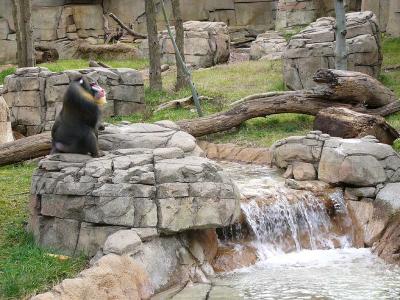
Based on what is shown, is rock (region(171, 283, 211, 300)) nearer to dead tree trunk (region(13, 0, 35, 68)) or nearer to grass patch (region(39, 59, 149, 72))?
dead tree trunk (region(13, 0, 35, 68))

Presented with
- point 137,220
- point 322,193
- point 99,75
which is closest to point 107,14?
point 99,75

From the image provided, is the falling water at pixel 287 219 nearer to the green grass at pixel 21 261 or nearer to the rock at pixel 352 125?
the rock at pixel 352 125

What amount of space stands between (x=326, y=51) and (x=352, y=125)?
15.4ft

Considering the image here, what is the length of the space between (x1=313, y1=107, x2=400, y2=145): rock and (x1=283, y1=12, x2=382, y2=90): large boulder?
152 inches

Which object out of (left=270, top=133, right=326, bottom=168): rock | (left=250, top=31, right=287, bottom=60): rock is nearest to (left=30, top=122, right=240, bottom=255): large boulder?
(left=270, top=133, right=326, bottom=168): rock

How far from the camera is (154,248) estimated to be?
27.1ft

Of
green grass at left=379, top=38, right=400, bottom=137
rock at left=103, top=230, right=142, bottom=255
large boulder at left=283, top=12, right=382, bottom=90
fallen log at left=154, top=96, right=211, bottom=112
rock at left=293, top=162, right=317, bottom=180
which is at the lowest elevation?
rock at left=293, top=162, right=317, bottom=180

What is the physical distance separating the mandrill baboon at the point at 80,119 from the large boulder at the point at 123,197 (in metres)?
0.20

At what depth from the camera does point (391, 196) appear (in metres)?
10.1

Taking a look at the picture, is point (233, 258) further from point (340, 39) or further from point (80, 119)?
point (340, 39)

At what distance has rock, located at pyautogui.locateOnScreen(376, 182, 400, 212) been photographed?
10.0 meters

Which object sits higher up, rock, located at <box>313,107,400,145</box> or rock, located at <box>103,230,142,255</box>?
rock, located at <box>313,107,400,145</box>

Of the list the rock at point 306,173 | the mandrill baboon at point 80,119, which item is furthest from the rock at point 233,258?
the mandrill baboon at point 80,119

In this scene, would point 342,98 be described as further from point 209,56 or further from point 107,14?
point 107,14
